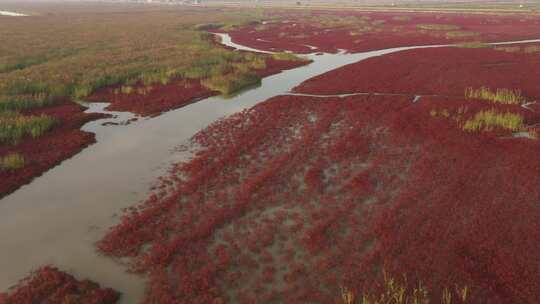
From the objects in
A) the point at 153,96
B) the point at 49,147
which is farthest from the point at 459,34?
the point at 49,147

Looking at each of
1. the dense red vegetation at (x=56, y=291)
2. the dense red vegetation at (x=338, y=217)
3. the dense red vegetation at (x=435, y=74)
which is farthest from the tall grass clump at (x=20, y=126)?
the dense red vegetation at (x=435, y=74)

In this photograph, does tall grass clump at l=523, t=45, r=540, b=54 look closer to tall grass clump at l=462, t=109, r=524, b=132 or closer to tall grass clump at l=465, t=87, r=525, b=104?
tall grass clump at l=465, t=87, r=525, b=104

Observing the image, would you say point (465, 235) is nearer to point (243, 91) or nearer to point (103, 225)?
point (103, 225)

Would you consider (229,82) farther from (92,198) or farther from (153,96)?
(92,198)

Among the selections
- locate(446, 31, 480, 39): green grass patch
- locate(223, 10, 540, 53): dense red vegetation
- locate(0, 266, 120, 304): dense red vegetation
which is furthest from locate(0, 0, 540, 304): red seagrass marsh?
locate(446, 31, 480, 39): green grass patch

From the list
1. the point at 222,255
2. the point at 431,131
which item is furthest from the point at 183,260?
the point at 431,131

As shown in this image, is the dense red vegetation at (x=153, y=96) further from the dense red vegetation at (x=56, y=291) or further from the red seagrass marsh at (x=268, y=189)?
the dense red vegetation at (x=56, y=291)
